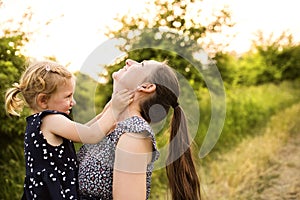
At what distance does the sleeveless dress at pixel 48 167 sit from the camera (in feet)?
7.47

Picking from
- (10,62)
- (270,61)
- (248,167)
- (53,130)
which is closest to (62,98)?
(53,130)

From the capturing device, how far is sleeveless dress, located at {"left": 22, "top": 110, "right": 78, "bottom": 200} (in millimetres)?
2275

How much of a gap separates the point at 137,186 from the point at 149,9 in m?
4.30

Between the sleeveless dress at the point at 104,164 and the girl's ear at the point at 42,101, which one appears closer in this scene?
the sleeveless dress at the point at 104,164

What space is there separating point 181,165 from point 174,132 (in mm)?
150

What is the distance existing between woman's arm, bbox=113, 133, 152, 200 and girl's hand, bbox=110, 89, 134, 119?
0.14 meters

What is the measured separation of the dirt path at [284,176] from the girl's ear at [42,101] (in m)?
3.39

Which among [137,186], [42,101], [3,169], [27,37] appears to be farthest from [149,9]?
[137,186]

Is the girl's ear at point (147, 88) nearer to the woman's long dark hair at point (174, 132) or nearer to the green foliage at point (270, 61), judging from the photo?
the woman's long dark hair at point (174, 132)

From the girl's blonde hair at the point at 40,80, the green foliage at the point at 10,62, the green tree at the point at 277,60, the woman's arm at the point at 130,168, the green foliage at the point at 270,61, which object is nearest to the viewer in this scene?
the woman's arm at the point at 130,168

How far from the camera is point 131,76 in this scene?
7.16ft

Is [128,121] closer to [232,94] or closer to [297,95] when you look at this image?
[232,94]

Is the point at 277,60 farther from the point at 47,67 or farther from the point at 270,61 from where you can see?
the point at 47,67

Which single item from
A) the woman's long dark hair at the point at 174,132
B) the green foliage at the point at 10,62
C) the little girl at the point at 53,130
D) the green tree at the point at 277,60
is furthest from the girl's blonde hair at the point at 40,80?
the green tree at the point at 277,60
